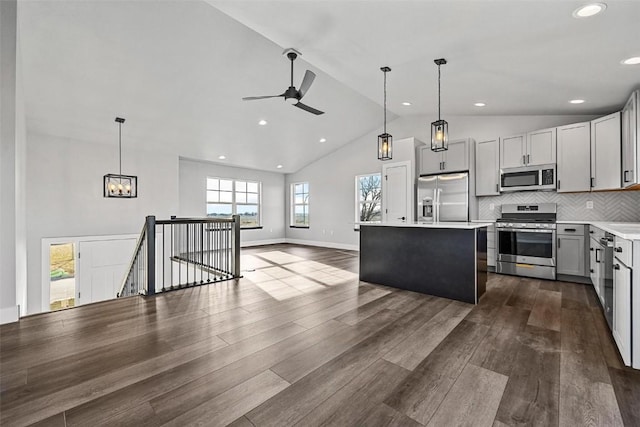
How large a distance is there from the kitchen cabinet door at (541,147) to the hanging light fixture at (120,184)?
7.29 m

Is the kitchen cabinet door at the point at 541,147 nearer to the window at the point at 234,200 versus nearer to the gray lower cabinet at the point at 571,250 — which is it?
the gray lower cabinet at the point at 571,250

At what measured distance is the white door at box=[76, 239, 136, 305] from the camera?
20.6 ft

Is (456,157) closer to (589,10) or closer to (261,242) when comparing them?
(589,10)

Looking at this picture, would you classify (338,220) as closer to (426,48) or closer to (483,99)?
(483,99)

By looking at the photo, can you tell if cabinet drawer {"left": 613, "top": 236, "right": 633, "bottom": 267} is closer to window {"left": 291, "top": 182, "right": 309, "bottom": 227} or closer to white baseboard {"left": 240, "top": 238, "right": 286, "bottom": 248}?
window {"left": 291, "top": 182, "right": 309, "bottom": 227}

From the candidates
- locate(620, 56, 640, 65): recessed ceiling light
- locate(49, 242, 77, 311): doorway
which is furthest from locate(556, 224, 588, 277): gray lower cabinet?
locate(49, 242, 77, 311): doorway

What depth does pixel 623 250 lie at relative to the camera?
6.95ft

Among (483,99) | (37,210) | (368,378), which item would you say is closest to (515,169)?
(483,99)

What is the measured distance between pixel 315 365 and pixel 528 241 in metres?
4.33

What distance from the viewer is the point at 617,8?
212 cm

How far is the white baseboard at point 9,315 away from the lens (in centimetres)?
264

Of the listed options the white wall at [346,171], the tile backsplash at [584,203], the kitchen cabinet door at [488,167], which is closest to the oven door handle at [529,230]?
the tile backsplash at [584,203]

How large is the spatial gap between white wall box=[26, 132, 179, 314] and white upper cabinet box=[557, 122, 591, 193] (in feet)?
26.5

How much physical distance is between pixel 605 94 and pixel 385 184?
363 centimetres
